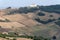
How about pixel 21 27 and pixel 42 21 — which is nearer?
pixel 21 27

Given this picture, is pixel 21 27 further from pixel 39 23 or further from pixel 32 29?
pixel 39 23

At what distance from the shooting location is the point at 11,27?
130500 mm

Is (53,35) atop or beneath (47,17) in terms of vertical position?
beneath

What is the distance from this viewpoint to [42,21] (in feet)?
534

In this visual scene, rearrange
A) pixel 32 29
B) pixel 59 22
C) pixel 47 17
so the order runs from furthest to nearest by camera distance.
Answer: pixel 47 17 < pixel 59 22 < pixel 32 29

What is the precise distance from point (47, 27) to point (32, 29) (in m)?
11.5

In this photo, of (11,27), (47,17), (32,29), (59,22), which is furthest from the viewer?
(47,17)

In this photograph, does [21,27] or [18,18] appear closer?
[21,27]

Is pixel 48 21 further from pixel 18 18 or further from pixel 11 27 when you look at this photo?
pixel 11 27

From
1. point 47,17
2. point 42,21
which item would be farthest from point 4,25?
point 47,17

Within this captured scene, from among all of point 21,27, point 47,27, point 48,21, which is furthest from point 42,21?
point 21,27

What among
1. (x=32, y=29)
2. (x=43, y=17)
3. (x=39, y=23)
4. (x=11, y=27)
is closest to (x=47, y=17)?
(x=43, y=17)

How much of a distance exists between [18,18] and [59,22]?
26.9 m

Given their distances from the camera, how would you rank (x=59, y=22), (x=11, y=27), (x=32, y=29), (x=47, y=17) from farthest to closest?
(x=47, y=17), (x=59, y=22), (x=32, y=29), (x=11, y=27)
